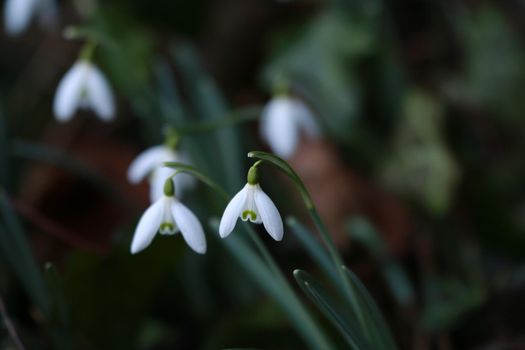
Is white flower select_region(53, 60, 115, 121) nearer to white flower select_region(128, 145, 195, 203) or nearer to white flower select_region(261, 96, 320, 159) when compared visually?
white flower select_region(128, 145, 195, 203)

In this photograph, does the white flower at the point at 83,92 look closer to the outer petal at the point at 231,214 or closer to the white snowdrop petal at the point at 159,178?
the white snowdrop petal at the point at 159,178

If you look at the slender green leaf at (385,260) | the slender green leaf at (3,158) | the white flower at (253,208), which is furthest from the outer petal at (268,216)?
the slender green leaf at (3,158)

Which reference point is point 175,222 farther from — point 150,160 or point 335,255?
point 150,160

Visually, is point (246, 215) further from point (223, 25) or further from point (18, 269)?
point (223, 25)

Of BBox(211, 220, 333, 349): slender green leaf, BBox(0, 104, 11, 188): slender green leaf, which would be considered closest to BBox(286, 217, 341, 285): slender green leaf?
BBox(211, 220, 333, 349): slender green leaf

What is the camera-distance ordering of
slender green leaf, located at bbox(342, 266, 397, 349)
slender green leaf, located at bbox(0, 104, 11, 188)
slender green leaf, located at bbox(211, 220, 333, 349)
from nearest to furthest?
slender green leaf, located at bbox(342, 266, 397, 349) < slender green leaf, located at bbox(211, 220, 333, 349) < slender green leaf, located at bbox(0, 104, 11, 188)

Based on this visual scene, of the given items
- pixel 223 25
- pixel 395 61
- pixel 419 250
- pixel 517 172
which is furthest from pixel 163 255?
pixel 223 25
